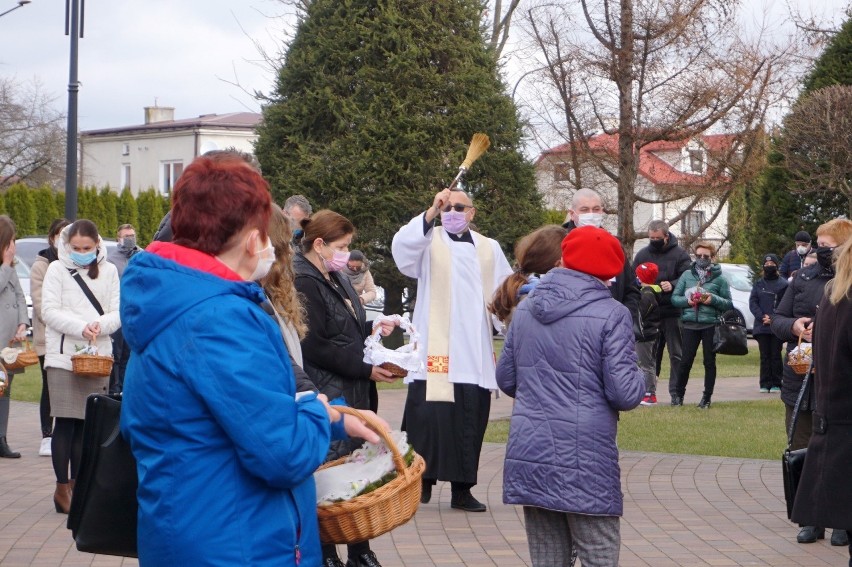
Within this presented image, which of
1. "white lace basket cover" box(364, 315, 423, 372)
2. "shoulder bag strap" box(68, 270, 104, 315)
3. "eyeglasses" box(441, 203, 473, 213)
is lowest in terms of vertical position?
"white lace basket cover" box(364, 315, 423, 372)

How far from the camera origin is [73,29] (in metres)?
17.6

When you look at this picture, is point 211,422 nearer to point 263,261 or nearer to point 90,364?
point 263,261

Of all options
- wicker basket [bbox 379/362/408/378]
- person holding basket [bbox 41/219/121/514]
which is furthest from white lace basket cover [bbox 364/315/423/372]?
person holding basket [bbox 41/219/121/514]

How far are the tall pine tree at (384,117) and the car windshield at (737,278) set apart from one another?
13.1 m

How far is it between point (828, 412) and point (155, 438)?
3784 millimetres

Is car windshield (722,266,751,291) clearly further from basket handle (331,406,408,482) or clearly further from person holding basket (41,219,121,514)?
basket handle (331,406,408,482)

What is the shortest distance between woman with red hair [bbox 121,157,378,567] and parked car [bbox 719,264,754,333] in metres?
26.9

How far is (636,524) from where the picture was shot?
795 centimetres

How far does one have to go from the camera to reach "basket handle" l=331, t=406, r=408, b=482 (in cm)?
356

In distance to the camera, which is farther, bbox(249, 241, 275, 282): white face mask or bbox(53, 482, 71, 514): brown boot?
bbox(53, 482, 71, 514): brown boot

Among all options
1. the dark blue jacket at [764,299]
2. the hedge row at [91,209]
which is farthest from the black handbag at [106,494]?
the hedge row at [91,209]

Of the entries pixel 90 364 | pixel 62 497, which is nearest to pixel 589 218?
pixel 90 364

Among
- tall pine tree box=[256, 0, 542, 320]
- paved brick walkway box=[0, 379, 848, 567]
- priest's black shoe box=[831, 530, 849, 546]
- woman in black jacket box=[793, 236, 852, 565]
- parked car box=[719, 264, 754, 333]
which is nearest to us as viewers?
woman in black jacket box=[793, 236, 852, 565]

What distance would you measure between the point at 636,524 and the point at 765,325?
378 inches
